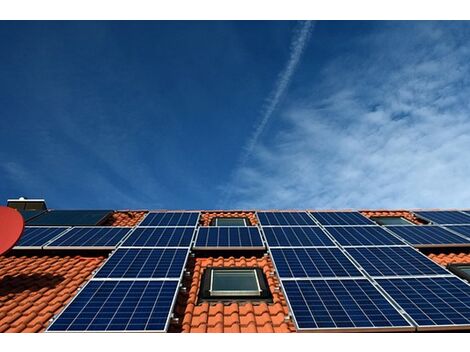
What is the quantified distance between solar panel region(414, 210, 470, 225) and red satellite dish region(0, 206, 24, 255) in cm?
1354

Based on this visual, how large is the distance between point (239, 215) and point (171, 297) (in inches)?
300

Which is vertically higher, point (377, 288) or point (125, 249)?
point (125, 249)

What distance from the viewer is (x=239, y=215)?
13.0m

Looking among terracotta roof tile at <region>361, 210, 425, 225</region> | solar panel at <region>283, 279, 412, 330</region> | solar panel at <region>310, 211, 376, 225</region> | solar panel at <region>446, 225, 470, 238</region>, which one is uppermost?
terracotta roof tile at <region>361, 210, 425, 225</region>

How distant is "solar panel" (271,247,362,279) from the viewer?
6492mm

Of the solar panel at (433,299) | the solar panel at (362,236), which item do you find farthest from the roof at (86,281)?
the solar panel at (433,299)

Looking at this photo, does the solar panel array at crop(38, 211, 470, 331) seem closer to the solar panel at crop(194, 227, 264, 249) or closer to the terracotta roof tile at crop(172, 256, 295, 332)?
the solar panel at crop(194, 227, 264, 249)

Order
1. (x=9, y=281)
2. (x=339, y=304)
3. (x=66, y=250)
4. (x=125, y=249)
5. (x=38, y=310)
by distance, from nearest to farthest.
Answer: (x=339, y=304), (x=38, y=310), (x=9, y=281), (x=125, y=249), (x=66, y=250)

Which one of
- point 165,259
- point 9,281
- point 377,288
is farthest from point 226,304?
point 9,281

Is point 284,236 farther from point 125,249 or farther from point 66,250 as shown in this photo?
point 66,250

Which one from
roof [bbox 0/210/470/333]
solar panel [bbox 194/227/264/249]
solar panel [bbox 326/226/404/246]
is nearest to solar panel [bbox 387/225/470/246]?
roof [bbox 0/210/470/333]

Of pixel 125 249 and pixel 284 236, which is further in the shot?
pixel 284 236

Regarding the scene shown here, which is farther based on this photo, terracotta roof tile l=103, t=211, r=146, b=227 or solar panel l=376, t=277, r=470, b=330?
terracotta roof tile l=103, t=211, r=146, b=227

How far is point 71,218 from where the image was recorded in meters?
11.5
